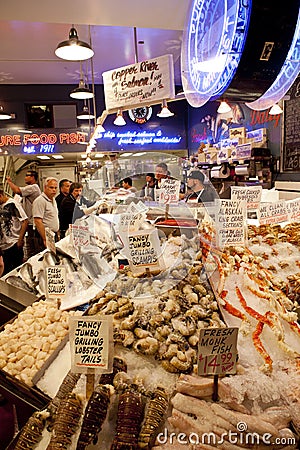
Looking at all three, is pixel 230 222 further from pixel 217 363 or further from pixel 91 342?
pixel 91 342

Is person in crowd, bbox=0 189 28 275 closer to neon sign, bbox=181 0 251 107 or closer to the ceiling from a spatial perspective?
the ceiling

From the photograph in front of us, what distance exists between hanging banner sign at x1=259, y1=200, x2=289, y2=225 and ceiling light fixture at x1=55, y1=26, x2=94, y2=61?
2.97 metres

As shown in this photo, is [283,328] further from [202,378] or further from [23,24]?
[23,24]

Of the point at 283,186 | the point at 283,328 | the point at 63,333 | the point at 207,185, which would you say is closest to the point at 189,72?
the point at 207,185

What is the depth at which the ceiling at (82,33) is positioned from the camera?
4.31 meters

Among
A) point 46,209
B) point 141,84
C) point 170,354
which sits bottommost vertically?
point 170,354

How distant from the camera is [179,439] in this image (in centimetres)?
111

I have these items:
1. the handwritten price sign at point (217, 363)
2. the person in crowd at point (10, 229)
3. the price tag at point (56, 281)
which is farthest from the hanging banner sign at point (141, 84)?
the person in crowd at point (10, 229)

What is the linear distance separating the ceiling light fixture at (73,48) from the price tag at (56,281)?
3.39m

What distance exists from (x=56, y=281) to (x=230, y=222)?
1117mm

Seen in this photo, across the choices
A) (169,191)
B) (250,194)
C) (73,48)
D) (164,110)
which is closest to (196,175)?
(169,191)

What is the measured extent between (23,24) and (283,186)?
5.12 meters

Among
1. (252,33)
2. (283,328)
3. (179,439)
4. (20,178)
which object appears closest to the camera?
(179,439)

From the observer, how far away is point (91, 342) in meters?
1.20
